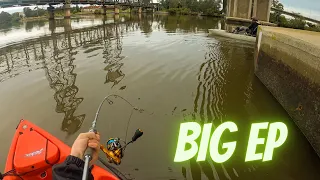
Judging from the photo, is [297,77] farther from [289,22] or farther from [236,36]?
[289,22]

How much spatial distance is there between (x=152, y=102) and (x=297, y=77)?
15.9 ft

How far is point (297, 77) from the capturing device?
7.51m

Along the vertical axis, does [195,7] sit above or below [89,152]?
above

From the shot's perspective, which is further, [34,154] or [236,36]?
[236,36]

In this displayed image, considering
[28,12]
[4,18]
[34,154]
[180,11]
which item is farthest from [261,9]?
[28,12]

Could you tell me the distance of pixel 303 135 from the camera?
264 inches

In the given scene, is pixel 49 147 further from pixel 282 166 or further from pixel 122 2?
pixel 122 2

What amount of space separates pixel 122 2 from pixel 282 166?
236 feet

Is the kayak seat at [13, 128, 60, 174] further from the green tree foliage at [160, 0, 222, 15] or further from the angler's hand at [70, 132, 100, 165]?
the green tree foliage at [160, 0, 222, 15]

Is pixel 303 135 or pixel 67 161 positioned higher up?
pixel 67 161

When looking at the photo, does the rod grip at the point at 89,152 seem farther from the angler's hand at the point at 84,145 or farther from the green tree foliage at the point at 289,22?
the green tree foliage at the point at 289,22

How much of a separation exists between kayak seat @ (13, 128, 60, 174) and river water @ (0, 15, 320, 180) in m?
2.06

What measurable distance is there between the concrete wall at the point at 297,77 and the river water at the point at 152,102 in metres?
0.37

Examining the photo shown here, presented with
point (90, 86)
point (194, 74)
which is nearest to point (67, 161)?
point (90, 86)
